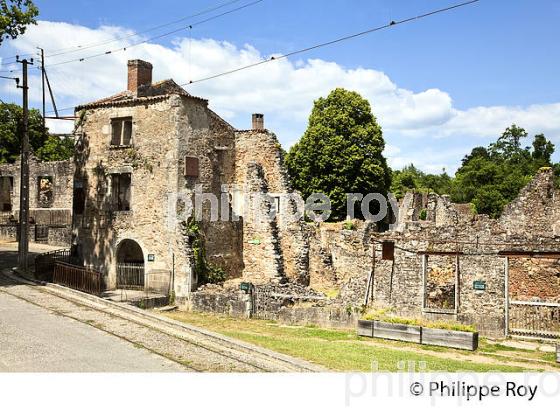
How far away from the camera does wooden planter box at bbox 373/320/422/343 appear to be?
15422 mm

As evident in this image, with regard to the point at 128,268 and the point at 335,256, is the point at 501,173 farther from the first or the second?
the point at 128,268

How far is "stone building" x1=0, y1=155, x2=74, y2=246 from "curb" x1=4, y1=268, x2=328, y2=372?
44.8 feet

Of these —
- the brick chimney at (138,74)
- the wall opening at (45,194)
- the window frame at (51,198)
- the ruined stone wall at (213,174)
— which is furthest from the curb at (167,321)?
the wall opening at (45,194)

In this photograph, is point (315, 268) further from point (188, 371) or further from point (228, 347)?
point (188, 371)

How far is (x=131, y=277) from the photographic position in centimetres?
2502

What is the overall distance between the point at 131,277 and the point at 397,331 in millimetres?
14119

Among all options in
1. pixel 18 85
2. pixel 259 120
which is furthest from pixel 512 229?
pixel 18 85

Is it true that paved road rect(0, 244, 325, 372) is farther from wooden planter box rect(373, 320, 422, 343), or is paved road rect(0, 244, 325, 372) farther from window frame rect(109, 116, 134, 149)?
window frame rect(109, 116, 134, 149)

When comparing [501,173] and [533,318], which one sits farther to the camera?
[501,173]

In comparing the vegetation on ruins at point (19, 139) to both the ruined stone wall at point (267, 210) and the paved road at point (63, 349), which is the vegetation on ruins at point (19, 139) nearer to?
the ruined stone wall at point (267, 210)

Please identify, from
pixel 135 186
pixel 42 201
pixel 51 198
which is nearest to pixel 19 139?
pixel 42 201

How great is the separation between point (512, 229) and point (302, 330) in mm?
15531

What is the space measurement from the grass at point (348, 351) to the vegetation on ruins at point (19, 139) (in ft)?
140

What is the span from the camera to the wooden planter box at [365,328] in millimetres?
16203
